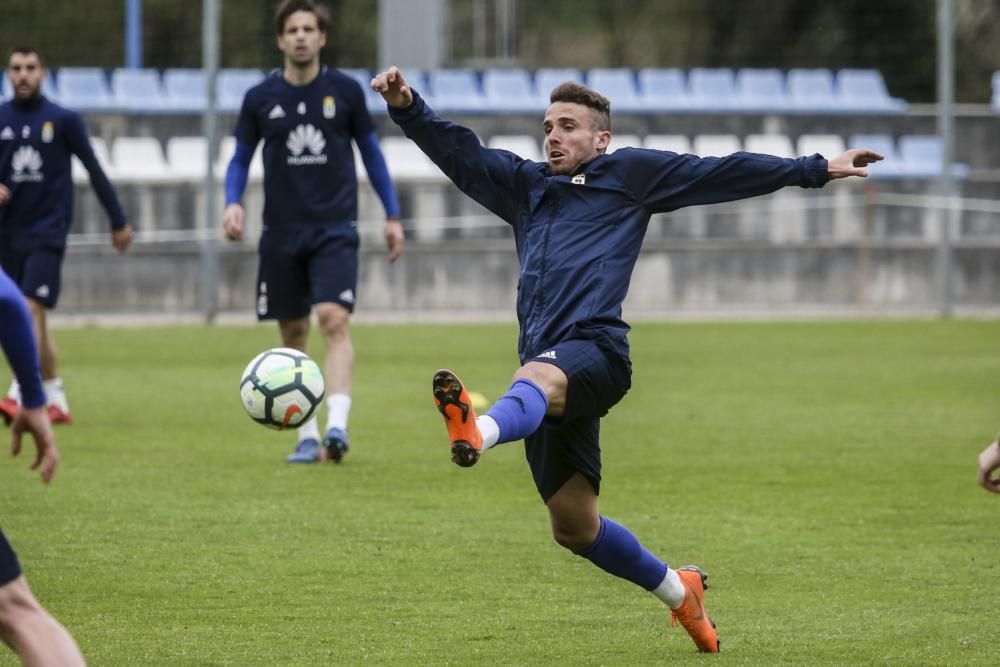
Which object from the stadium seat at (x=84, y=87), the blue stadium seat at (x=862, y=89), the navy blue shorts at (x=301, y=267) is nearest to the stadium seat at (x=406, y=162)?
the stadium seat at (x=84, y=87)

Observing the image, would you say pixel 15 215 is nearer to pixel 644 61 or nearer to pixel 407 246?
pixel 407 246

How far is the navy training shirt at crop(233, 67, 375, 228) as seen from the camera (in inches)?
380

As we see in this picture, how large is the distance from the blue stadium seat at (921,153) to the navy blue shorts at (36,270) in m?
15.6

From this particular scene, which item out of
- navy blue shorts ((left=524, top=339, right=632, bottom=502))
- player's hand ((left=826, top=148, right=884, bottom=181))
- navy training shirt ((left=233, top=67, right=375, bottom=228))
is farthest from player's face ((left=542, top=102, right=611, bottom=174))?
navy training shirt ((left=233, top=67, right=375, bottom=228))

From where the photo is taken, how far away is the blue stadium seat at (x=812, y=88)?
2575 centimetres

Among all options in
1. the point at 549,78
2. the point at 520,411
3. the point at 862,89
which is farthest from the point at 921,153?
the point at 520,411

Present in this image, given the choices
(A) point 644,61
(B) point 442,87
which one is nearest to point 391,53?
(B) point 442,87

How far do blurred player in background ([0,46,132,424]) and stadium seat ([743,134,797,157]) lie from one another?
553 inches

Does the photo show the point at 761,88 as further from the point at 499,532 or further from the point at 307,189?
the point at 499,532

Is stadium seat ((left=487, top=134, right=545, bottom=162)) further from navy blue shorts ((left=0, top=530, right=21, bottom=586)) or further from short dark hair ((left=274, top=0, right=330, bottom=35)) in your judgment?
navy blue shorts ((left=0, top=530, right=21, bottom=586))

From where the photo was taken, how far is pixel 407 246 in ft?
72.8

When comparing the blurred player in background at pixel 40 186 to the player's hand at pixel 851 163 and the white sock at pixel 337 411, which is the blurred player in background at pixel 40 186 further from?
the player's hand at pixel 851 163

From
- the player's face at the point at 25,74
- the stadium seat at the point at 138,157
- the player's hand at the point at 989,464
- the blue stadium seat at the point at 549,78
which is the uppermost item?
the blue stadium seat at the point at 549,78

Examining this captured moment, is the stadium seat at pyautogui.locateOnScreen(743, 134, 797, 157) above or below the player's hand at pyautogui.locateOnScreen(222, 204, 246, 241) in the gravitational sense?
above
